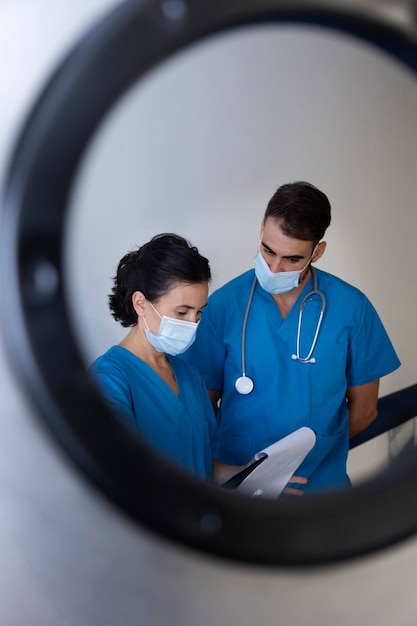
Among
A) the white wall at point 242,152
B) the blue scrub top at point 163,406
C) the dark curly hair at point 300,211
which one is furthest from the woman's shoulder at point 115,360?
the white wall at point 242,152

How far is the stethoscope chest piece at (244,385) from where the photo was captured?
1117 millimetres

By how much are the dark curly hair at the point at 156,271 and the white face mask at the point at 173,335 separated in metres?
0.06

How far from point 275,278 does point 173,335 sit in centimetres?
22

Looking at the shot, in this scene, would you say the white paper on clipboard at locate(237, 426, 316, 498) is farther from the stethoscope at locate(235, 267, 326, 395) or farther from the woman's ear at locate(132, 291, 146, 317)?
the woman's ear at locate(132, 291, 146, 317)

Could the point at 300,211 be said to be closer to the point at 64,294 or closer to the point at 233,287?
the point at 233,287

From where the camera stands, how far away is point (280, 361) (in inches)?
45.1

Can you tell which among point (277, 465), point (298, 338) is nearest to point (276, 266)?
point (298, 338)

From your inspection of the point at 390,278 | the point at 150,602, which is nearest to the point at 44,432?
the point at 150,602

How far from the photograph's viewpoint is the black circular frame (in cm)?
39

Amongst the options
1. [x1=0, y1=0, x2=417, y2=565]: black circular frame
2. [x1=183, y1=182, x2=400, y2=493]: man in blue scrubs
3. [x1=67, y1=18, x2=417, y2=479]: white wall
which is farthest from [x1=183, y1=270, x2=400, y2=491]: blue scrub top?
[x1=0, y1=0, x2=417, y2=565]: black circular frame

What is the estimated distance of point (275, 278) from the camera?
1153mm

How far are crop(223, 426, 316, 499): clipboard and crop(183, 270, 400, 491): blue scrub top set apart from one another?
139 millimetres

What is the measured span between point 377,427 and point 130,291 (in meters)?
0.66

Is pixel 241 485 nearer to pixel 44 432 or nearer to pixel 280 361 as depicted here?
pixel 280 361
